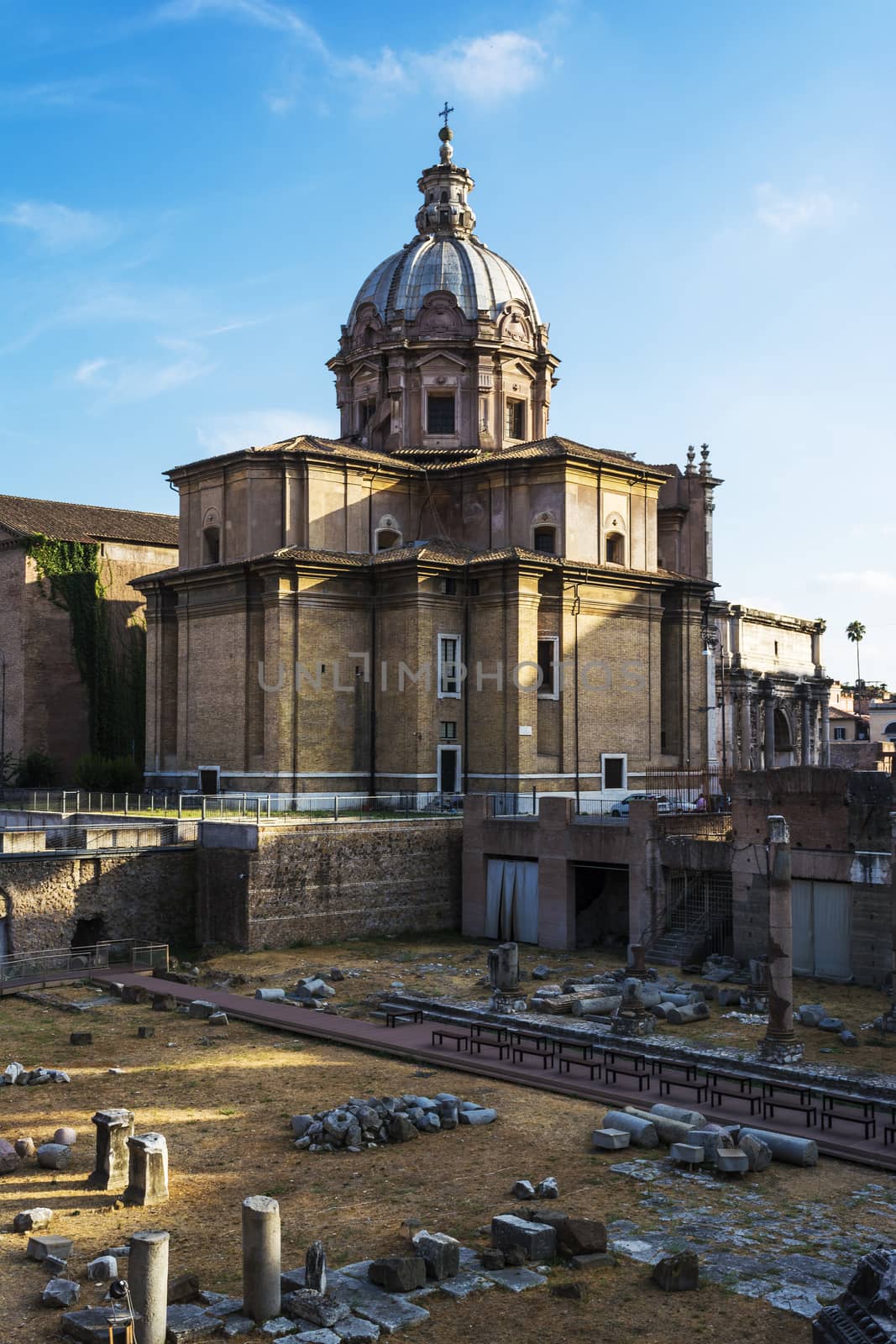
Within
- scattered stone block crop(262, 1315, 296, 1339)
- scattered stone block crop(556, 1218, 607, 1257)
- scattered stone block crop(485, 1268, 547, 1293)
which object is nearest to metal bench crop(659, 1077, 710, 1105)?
scattered stone block crop(556, 1218, 607, 1257)

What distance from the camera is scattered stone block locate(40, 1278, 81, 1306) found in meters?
12.8

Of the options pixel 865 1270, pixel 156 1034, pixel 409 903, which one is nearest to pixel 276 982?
pixel 156 1034

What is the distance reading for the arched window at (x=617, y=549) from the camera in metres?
49.4

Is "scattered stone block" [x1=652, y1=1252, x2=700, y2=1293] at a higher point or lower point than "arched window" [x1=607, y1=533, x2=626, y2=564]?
lower

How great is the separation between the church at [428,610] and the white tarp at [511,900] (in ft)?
20.0

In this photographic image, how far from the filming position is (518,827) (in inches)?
1487

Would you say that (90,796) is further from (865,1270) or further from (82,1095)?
(865,1270)

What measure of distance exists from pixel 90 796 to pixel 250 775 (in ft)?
17.6

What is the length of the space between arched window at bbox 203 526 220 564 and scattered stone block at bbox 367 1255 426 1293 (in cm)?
3808

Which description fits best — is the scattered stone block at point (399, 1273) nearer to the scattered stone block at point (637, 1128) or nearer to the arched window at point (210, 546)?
the scattered stone block at point (637, 1128)

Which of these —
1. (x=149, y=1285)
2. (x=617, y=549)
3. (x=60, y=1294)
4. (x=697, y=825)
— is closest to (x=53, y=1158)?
(x=60, y=1294)

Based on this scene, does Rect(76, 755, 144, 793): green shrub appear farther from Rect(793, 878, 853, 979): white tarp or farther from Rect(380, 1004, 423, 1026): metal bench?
Rect(793, 878, 853, 979): white tarp

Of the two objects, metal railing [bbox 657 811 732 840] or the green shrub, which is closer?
metal railing [bbox 657 811 732 840]

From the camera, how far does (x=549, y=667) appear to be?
46.2 meters
